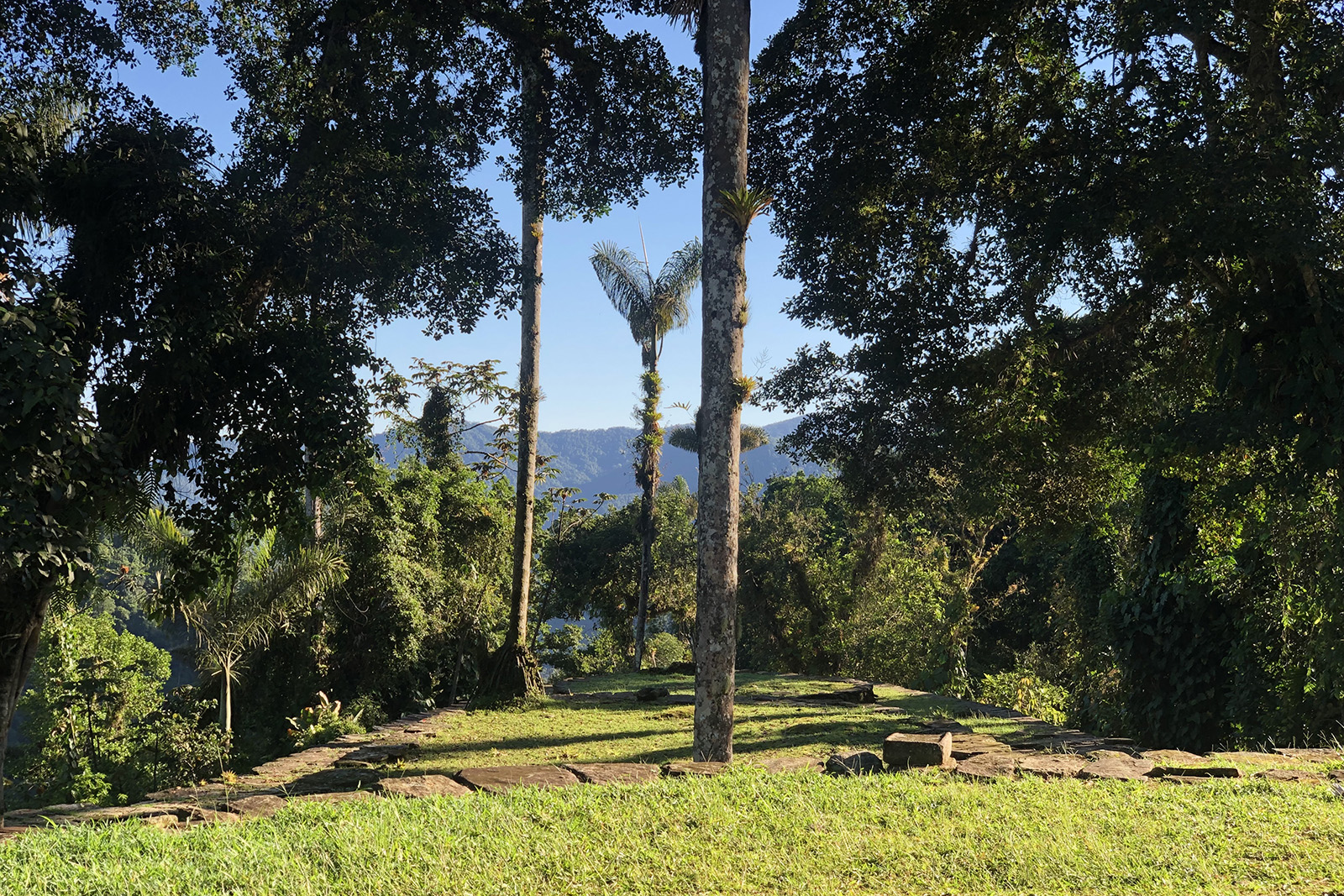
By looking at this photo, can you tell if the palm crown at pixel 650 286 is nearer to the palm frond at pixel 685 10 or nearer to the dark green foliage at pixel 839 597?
the dark green foliage at pixel 839 597

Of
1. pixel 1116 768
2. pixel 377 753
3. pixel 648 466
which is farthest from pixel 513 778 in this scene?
pixel 648 466

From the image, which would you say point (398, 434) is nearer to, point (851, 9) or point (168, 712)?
point (168, 712)

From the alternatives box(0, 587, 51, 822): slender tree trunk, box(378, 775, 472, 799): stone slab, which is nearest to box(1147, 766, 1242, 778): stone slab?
box(378, 775, 472, 799): stone slab

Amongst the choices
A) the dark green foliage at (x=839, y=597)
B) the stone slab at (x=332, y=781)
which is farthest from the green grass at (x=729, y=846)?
the dark green foliage at (x=839, y=597)

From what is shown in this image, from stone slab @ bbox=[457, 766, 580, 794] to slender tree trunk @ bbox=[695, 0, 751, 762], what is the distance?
1589 mm

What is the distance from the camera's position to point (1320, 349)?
283 inches

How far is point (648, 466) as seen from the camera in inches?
944

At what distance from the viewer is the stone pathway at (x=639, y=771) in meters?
5.46

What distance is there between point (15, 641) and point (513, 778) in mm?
3808

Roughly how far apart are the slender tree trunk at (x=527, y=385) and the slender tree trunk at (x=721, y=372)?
2.61 meters

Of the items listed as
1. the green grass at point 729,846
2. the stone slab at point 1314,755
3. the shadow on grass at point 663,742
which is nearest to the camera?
the green grass at point 729,846

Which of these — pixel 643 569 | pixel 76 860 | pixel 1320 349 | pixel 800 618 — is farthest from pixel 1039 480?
pixel 643 569

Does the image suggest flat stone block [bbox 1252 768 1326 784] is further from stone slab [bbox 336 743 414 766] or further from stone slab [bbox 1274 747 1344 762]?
stone slab [bbox 336 743 414 766]

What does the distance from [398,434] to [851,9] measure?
14.8 m
